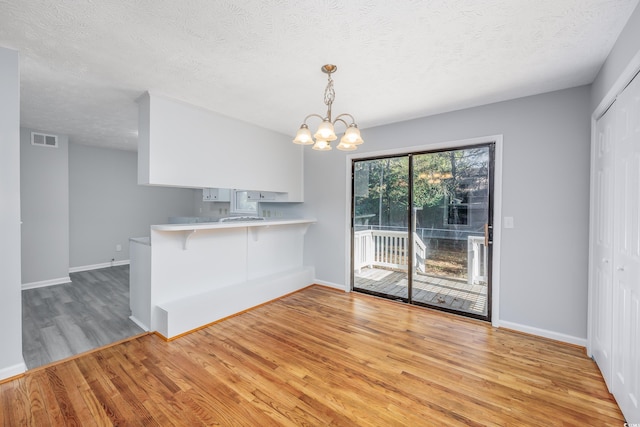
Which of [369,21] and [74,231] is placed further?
[74,231]

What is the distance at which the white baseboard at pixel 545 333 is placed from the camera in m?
2.58

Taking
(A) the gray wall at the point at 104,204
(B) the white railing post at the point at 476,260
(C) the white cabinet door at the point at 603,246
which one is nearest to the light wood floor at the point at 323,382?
(C) the white cabinet door at the point at 603,246

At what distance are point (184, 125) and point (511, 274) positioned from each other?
3.96 m

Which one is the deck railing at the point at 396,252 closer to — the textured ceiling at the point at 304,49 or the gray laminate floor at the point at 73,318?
the textured ceiling at the point at 304,49

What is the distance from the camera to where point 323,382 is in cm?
204

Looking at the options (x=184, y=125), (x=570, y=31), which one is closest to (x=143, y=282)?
(x=184, y=125)

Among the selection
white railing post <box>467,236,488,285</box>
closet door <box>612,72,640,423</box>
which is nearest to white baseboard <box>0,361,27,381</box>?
closet door <box>612,72,640,423</box>

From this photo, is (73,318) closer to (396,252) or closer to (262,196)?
(262,196)

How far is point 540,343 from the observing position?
104 inches

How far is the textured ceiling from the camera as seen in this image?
1.60m

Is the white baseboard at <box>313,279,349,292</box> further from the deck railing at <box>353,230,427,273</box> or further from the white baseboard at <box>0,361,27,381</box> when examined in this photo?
the white baseboard at <box>0,361,27,381</box>

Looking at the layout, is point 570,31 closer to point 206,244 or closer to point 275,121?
point 275,121

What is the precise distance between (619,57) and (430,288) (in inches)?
109

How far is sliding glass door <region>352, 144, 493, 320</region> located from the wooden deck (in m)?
0.01
